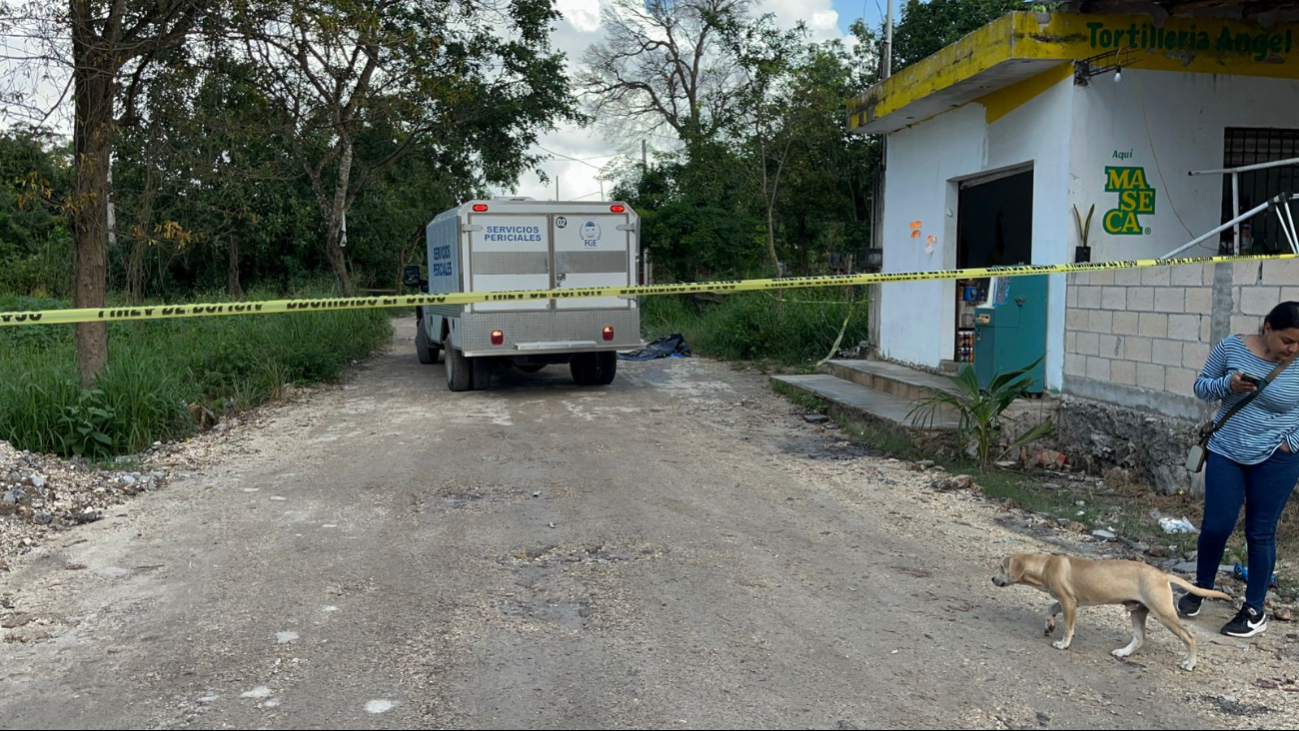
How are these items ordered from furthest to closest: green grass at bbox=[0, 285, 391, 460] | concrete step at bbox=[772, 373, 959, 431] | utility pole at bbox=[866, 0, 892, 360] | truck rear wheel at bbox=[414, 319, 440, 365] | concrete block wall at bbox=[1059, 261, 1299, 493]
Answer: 1. truck rear wheel at bbox=[414, 319, 440, 365]
2. utility pole at bbox=[866, 0, 892, 360]
3. concrete step at bbox=[772, 373, 959, 431]
4. green grass at bbox=[0, 285, 391, 460]
5. concrete block wall at bbox=[1059, 261, 1299, 493]

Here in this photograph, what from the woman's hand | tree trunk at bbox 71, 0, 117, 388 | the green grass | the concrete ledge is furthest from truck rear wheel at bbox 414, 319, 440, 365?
the woman's hand

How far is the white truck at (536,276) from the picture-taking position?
12.8 meters

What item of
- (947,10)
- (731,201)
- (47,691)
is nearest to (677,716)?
(47,691)

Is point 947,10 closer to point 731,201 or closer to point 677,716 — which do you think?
point 731,201

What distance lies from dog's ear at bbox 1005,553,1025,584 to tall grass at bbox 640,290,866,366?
1166cm

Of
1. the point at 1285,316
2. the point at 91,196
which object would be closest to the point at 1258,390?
the point at 1285,316

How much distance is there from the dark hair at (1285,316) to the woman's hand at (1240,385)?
0.89ft

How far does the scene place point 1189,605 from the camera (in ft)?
16.0

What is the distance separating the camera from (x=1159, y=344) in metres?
7.53

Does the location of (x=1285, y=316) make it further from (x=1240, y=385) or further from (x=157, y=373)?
(x=157, y=373)

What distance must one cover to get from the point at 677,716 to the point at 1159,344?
218 inches

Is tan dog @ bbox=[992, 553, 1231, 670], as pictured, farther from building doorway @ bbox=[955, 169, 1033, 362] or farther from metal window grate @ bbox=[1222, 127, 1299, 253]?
metal window grate @ bbox=[1222, 127, 1299, 253]

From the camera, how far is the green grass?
28.8 ft

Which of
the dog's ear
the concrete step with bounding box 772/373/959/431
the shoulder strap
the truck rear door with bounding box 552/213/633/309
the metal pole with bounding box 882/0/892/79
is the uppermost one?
the metal pole with bounding box 882/0/892/79
